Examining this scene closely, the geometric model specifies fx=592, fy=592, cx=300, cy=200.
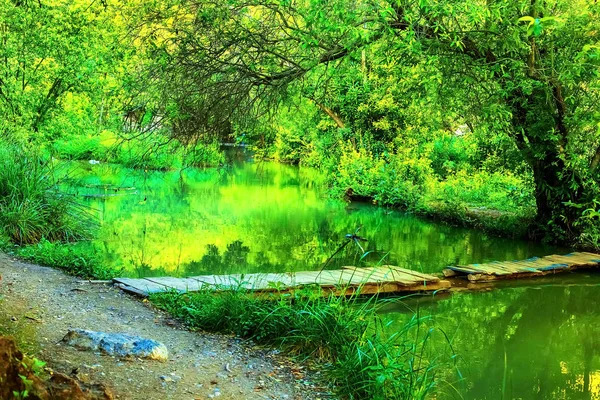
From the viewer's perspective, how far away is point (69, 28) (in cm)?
1617

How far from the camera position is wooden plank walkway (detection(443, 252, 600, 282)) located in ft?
32.1

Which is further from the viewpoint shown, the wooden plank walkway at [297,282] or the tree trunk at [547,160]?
the tree trunk at [547,160]

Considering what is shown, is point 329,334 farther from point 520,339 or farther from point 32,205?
point 32,205

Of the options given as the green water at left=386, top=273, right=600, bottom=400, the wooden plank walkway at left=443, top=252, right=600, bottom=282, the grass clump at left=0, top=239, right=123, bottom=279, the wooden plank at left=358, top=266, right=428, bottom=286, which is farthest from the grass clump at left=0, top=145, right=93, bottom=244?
the wooden plank walkway at left=443, top=252, right=600, bottom=282

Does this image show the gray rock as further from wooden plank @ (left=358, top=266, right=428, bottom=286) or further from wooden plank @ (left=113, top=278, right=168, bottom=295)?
wooden plank @ (left=358, top=266, right=428, bottom=286)

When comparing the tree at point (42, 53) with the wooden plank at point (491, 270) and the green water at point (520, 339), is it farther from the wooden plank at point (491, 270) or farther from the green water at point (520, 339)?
the green water at point (520, 339)

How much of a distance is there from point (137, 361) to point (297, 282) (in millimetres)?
3714

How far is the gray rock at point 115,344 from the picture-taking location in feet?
13.7

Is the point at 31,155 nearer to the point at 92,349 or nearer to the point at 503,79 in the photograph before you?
the point at 92,349

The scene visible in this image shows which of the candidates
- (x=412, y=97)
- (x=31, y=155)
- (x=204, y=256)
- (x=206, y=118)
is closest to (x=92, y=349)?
(x=206, y=118)

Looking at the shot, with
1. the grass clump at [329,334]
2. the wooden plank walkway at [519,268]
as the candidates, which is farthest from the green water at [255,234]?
the grass clump at [329,334]

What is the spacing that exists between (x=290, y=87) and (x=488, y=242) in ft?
20.3

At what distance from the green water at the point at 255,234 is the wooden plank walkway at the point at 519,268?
1.00m

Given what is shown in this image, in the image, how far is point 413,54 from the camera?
991 cm
